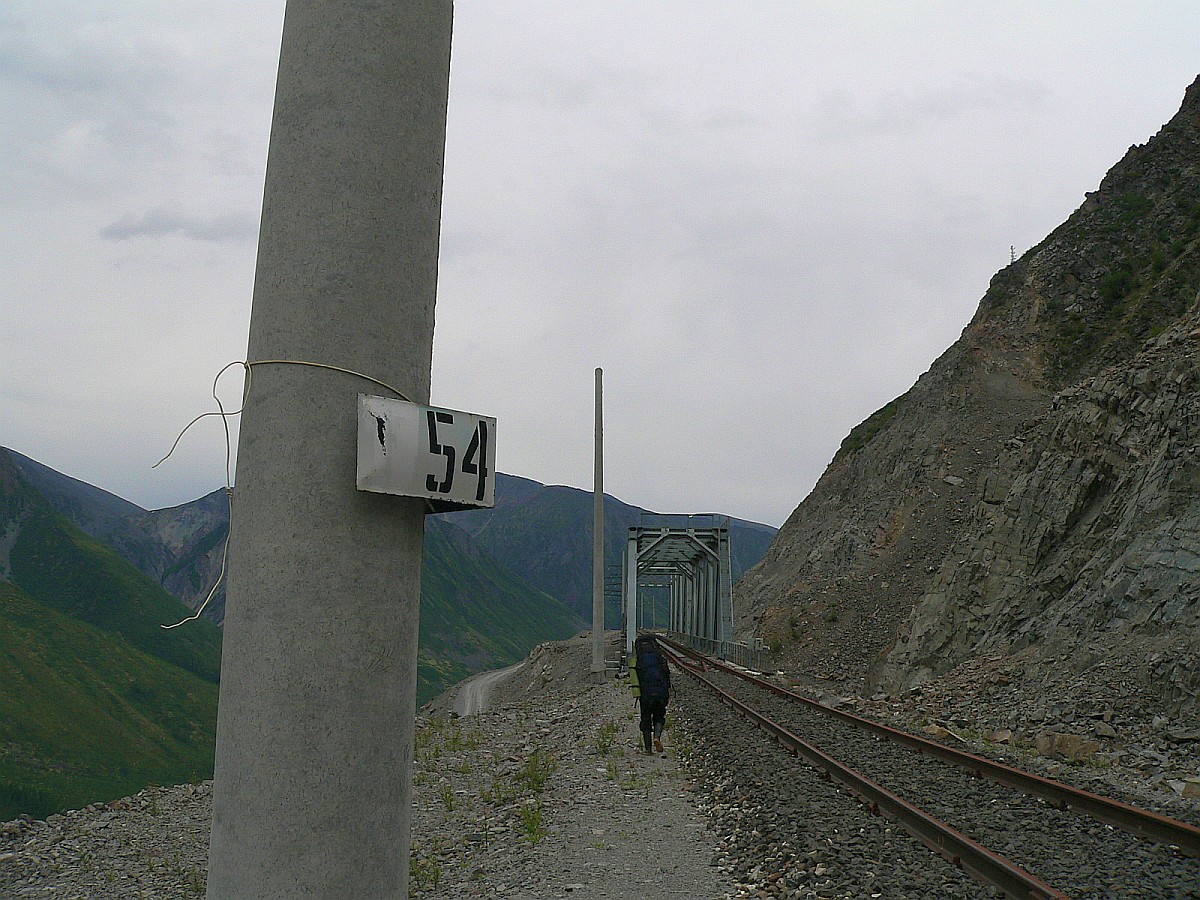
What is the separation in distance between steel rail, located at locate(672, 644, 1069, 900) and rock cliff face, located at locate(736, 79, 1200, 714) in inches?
247

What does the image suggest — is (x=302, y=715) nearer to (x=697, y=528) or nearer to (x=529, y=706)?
(x=529, y=706)

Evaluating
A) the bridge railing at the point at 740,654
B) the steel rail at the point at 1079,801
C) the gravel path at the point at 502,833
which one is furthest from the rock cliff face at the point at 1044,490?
the gravel path at the point at 502,833

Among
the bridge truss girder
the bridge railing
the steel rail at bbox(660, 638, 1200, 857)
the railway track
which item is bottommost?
the railway track

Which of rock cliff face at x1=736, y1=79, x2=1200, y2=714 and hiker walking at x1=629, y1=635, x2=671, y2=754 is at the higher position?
rock cliff face at x1=736, y1=79, x2=1200, y2=714

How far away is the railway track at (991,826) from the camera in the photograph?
6082 millimetres

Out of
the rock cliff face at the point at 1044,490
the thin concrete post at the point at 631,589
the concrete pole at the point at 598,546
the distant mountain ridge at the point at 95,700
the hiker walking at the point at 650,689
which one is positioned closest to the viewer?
the hiker walking at the point at 650,689

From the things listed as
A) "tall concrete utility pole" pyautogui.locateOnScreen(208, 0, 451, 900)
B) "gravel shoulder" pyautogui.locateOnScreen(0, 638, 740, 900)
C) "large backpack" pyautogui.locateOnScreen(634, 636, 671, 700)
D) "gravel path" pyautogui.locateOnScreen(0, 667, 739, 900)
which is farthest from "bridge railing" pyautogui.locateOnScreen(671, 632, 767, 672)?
"tall concrete utility pole" pyautogui.locateOnScreen(208, 0, 451, 900)

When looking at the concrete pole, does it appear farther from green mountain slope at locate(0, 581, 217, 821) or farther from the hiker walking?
green mountain slope at locate(0, 581, 217, 821)

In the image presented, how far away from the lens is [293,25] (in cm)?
222

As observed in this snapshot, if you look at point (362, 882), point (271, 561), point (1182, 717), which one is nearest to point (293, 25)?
point (271, 561)

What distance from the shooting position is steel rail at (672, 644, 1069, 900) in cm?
576

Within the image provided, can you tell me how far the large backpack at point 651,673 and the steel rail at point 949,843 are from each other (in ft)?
7.52

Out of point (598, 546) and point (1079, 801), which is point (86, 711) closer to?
point (598, 546)

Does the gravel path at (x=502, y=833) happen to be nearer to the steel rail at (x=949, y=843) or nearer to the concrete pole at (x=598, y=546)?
the steel rail at (x=949, y=843)
